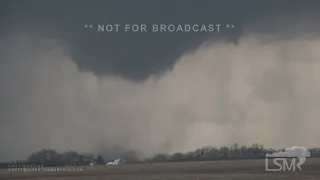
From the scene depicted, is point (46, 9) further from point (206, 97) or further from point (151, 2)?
point (206, 97)

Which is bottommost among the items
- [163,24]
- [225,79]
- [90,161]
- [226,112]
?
[90,161]

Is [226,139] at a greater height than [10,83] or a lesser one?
lesser

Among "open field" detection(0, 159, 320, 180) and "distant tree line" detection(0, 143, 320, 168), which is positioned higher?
"distant tree line" detection(0, 143, 320, 168)

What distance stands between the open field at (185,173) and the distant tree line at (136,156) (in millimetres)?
50

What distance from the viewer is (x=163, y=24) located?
14.7 ft

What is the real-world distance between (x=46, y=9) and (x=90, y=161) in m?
1.28

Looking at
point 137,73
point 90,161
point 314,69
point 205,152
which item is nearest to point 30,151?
point 90,161

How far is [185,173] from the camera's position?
14.6 ft

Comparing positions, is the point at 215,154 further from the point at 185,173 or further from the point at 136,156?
the point at 136,156

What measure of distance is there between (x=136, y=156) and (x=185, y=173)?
17.0 inches

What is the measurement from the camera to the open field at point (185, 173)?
4.39 metres

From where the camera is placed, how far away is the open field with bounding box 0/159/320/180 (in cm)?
439

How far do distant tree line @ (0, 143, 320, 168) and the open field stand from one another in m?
0.05

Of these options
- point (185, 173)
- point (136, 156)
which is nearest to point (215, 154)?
point (185, 173)
